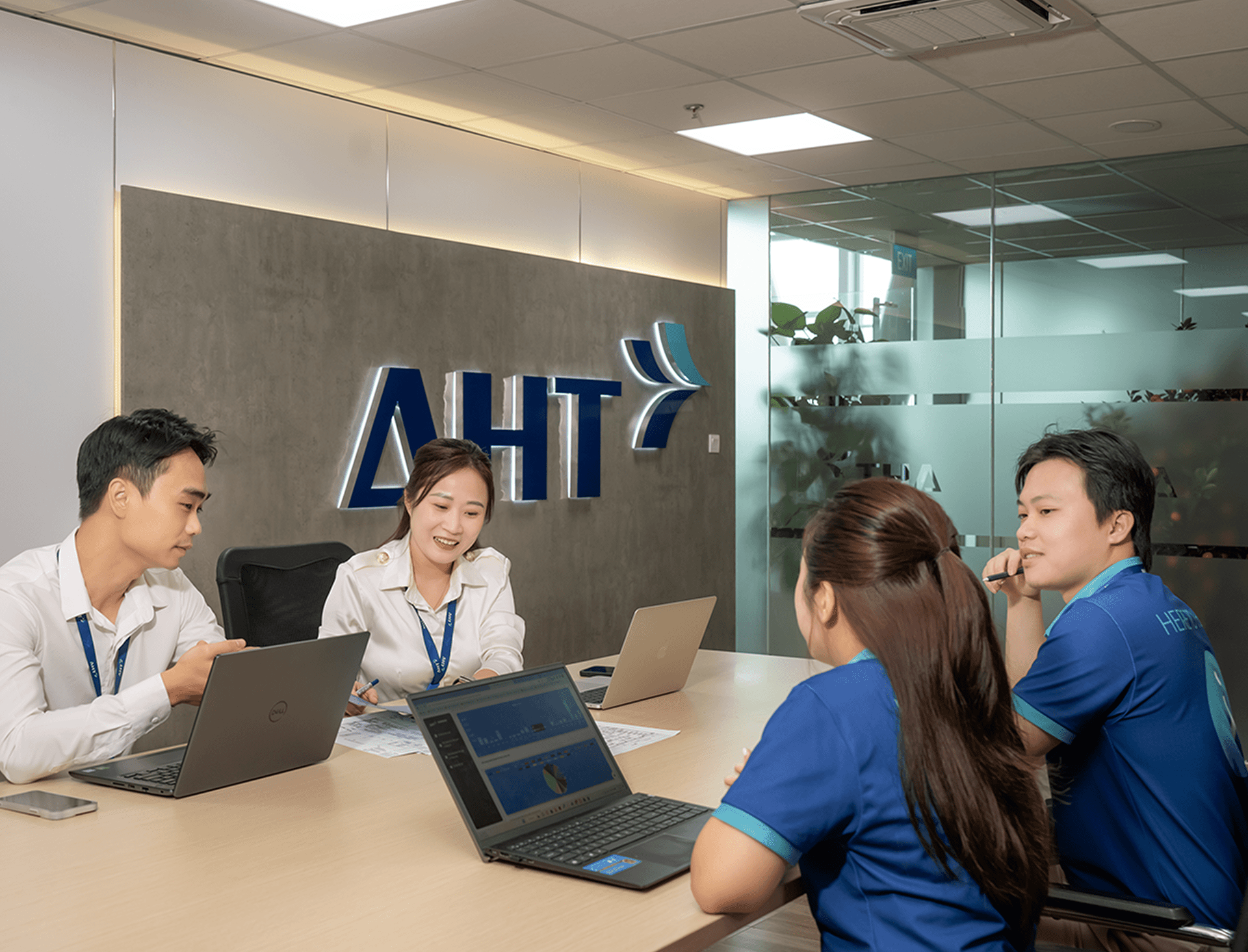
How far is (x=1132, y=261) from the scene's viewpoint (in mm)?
6254

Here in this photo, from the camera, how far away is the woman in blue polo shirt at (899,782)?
1.51 m

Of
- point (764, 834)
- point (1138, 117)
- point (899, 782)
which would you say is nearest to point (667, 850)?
point (764, 834)

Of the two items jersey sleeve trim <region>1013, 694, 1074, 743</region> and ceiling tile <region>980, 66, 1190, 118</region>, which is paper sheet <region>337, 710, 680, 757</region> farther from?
ceiling tile <region>980, 66, 1190, 118</region>

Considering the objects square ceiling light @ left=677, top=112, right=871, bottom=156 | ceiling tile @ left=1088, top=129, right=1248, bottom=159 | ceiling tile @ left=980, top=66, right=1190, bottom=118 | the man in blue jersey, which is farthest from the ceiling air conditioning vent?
the man in blue jersey

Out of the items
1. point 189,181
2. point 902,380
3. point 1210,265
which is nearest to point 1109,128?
point 1210,265

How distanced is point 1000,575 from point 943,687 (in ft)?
4.30

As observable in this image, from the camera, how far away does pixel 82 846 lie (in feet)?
6.08

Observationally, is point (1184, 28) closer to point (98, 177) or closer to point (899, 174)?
point (899, 174)

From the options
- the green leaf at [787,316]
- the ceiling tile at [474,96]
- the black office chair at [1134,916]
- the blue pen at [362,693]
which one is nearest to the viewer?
the black office chair at [1134,916]

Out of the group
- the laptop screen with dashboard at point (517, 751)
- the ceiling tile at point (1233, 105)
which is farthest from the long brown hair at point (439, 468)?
the ceiling tile at point (1233, 105)

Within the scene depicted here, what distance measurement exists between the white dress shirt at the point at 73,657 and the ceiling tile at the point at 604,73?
110 inches

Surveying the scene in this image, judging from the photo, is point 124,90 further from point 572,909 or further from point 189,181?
point 572,909

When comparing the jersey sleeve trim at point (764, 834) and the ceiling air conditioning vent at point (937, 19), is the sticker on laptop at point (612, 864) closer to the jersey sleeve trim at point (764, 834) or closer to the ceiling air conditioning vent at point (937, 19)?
the jersey sleeve trim at point (764, 834)

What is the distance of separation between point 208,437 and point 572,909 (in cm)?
156
